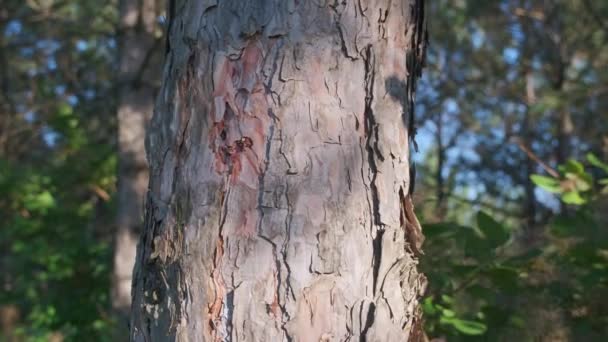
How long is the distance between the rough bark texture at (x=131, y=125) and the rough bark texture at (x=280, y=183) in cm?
337

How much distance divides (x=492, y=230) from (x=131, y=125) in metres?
2.96

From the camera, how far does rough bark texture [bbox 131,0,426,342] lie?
1655 mm

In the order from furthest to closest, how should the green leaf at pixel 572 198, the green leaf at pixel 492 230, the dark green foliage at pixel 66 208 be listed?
1. the dark green foliage at pixel 66 208
2. the green leaf at pixel 572 198
3. the green leaf at pixel 492 230

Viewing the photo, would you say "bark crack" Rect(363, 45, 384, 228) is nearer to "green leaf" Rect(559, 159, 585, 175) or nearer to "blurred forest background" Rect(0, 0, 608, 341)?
"blurred forest background" Rect(0, 0, 608, 341)

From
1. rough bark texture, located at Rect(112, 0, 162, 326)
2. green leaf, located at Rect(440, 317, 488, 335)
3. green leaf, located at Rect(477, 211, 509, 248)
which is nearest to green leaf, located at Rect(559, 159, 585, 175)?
green leaf, located at Rect(477, 211, 509, 248)

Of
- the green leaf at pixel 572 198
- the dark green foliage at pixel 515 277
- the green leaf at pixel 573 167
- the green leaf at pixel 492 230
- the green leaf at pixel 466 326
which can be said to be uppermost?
the green leaf at pixel 573 167

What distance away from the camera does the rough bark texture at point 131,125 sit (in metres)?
5.08

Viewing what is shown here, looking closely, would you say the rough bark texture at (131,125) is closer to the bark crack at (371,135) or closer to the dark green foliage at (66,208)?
the dark green foliage at (66,208)

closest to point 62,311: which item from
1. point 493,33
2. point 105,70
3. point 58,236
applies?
point 58,236

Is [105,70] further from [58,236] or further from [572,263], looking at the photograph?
[572,263]

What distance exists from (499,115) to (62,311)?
9.59 meters

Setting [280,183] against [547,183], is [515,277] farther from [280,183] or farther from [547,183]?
[280,183]

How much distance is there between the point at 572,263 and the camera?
311 centimetres

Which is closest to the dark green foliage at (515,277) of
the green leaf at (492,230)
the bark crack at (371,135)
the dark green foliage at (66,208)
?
the green leaf at (492,230)
